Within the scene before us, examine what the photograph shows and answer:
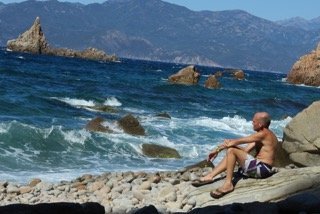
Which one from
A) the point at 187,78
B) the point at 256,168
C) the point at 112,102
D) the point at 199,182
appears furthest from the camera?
the point at 187,78

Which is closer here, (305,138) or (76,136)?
(305,138)

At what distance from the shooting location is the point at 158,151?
16.5 meters

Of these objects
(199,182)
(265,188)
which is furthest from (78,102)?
(265,188)

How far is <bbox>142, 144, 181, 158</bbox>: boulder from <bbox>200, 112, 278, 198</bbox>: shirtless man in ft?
21.4

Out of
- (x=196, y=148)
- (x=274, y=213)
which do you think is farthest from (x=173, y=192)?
(x=196, y=148)

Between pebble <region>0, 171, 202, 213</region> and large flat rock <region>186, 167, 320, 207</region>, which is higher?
large flat rock <region>186, 167, 320, 207</region>

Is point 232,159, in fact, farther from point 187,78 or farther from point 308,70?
point 308,70

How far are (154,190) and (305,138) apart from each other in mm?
3966

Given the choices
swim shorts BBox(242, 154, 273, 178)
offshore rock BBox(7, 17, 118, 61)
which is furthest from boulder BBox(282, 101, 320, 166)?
offshore rock BBox(7, 17, 118, 61)

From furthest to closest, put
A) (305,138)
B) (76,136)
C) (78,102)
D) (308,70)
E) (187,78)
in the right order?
(308,70) → (187,78) → (78,102) → (76,136) → (305,138)

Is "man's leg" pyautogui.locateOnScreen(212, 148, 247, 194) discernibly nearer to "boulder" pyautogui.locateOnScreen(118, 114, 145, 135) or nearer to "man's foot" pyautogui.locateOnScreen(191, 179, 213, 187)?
"man's foot" pyautogui.locateOnScreen(191, 179, 213, 187)

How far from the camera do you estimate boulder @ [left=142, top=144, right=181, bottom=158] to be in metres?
16.4

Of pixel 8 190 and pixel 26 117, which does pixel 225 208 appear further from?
pixel 26 117

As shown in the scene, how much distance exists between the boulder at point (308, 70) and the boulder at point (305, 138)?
7447 cm
